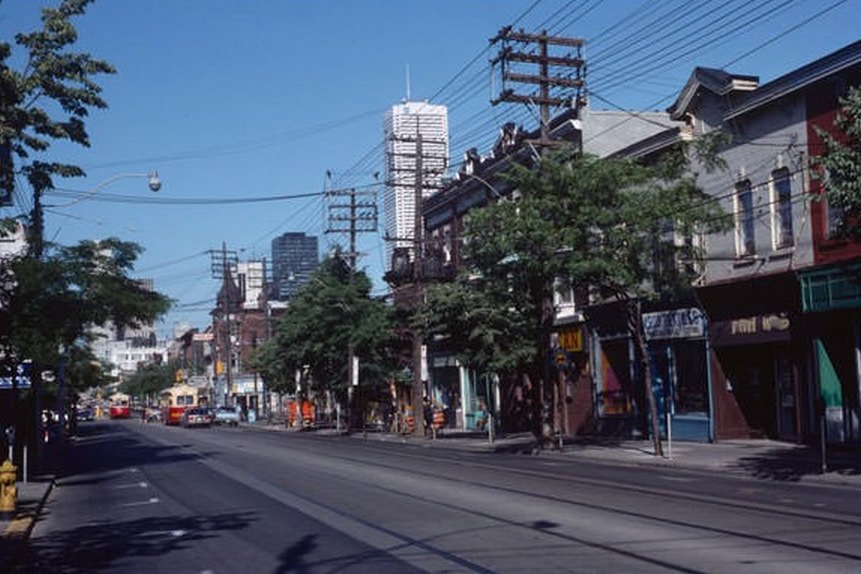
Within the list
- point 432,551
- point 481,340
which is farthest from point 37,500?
point 481,340

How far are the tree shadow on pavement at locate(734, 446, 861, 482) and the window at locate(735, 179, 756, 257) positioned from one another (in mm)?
5697

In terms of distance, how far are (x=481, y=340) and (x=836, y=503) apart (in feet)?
68.7

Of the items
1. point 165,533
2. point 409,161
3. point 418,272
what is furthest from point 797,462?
point 409,161

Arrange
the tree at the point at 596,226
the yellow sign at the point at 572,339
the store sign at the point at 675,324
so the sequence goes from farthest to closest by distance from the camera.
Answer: the yellow sign at the point at 572,339, the store sign at the point at 675,324, the tree at the point at 596,226

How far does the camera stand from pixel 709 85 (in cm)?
3078

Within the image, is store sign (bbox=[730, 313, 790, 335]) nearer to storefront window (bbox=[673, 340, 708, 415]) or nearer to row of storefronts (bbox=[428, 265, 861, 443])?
row of storefronts (bbox=[428, 265, 861, 443])

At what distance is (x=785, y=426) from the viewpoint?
1191 inches

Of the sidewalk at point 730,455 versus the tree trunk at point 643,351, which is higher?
the tree trunk at point 643,351

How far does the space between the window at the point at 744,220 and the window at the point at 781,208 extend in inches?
35.5

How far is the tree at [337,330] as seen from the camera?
5344cm

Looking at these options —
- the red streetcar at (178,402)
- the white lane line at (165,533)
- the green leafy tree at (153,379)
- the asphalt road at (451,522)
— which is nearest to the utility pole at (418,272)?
the asphalt road at (451,522)

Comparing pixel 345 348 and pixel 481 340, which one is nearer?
pixel 481 340

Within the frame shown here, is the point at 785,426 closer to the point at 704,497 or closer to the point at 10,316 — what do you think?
the point at 704,497

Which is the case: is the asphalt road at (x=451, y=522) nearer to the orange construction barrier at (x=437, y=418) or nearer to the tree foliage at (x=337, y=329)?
the orange construction barrier at (x=437, y=418)
